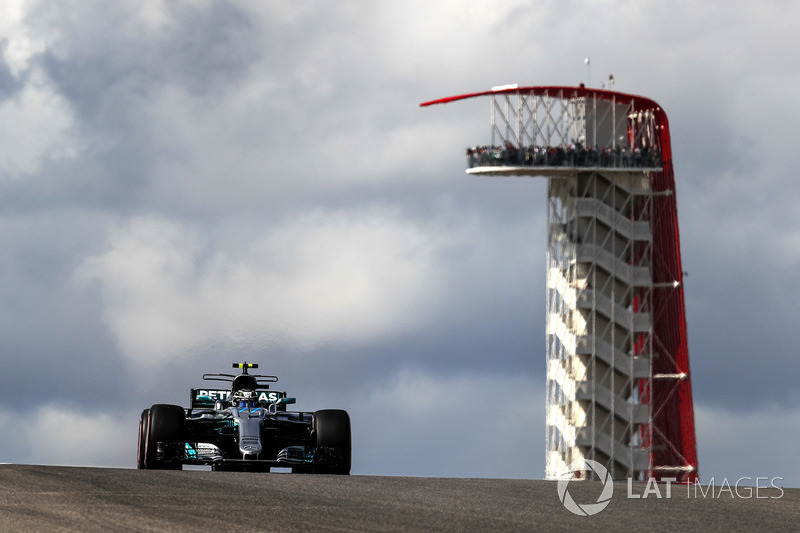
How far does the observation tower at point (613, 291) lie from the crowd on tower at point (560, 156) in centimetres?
7

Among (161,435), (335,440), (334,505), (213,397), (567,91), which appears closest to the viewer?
(334,505)

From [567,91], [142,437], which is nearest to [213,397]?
[142,437]

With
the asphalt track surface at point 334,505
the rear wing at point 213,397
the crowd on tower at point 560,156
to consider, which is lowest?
the asphalt track surface at point 334,505

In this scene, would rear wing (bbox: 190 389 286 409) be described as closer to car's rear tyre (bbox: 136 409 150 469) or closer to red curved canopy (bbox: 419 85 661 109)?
car's rear tyre (bbox: 136 409 150 469)

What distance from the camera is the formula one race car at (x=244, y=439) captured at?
36.2 meters

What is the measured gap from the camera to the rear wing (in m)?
40.5

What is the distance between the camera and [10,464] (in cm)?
3156

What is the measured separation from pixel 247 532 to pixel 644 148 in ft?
271

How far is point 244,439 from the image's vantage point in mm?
36656

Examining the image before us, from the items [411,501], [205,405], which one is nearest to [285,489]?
[411,501]

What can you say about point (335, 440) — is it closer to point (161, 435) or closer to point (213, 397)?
point (161, 435)

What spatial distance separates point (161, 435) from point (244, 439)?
7.14ft

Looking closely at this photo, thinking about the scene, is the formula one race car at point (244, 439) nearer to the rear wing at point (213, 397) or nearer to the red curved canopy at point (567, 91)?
the rear wing at point (213, 397)

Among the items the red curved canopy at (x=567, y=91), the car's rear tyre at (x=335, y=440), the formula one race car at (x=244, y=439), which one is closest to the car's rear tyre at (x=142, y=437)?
the formula one race car at (x=244, y=439)
